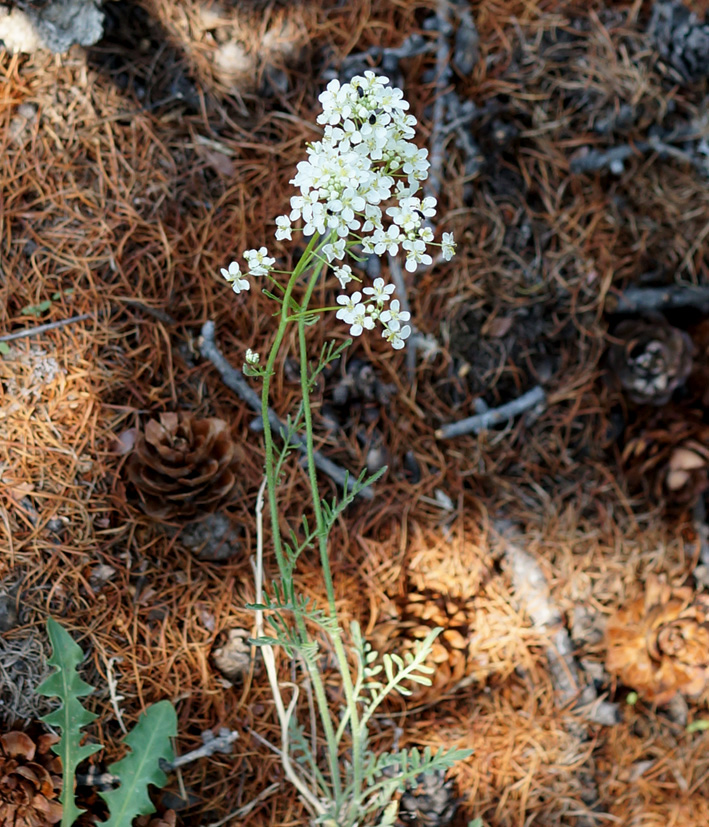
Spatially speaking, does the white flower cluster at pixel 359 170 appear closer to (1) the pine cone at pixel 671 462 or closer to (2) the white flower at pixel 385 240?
(2) the white flower at pixel 385 240

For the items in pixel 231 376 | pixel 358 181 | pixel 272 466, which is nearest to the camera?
pixel 358 181

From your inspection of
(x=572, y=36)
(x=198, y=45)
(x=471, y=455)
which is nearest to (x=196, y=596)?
(x=471, y=455)

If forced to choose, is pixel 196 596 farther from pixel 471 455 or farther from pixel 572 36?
pixel 572 36

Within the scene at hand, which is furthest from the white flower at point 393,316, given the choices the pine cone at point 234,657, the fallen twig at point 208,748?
the fallen twig at point 208,748

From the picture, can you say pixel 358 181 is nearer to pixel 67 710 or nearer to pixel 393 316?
pixel 393 316

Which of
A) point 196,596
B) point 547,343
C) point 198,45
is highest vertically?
point 198,45

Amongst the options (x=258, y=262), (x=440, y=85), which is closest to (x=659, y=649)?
(x=258, y=262)
